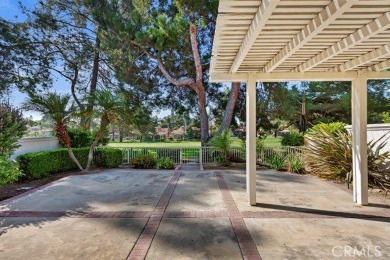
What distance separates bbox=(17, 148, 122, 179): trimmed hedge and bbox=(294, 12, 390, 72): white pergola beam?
7658mm

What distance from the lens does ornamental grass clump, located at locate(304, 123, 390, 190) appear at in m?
5.82

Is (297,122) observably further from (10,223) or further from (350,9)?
(10,223)

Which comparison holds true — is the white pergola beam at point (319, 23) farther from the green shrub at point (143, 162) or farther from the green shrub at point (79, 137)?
the green shrub at point (79, 137)

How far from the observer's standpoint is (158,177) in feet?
25.1

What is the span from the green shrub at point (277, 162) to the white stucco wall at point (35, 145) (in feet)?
28.8

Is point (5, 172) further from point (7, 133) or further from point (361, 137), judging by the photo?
point (361, 137)

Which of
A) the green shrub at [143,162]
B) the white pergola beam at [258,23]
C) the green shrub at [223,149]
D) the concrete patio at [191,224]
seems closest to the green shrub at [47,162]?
the concrete patio at [191,224]

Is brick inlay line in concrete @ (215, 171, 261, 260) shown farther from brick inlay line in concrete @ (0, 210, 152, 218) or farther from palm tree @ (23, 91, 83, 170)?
palm tree @ (23, 91, 83, 170)

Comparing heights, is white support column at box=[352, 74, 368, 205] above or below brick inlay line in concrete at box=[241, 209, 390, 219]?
above

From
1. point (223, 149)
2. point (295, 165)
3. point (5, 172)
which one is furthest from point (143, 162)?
point (295, 165)

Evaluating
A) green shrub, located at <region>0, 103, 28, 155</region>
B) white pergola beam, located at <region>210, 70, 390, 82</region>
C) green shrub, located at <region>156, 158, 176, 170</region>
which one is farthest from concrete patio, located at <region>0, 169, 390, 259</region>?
green shrub, located at <region>156, 158, 176, 170</region>

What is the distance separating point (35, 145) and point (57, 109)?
1.57m

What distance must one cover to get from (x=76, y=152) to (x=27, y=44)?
33.7ft

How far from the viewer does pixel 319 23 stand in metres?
Result: 2.62
